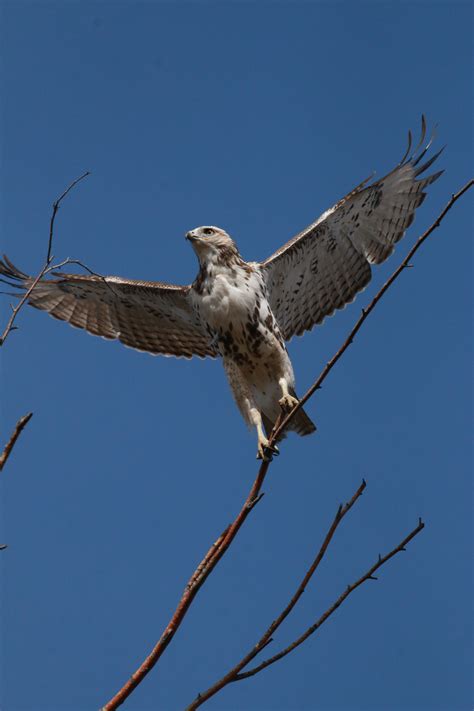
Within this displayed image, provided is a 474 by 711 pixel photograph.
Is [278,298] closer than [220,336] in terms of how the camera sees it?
No

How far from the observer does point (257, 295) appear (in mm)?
7059

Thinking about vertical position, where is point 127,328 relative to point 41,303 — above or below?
below

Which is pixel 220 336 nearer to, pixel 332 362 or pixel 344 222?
pixel 344 222

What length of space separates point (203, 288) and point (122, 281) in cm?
124

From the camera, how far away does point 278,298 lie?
26.0 feet

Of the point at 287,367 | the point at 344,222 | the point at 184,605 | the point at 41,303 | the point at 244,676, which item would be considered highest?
the point at 41,303

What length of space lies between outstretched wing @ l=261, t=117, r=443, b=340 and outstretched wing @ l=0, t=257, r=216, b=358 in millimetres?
859

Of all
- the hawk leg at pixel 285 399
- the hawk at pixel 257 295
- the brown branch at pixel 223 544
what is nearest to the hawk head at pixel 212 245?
the hawk at pixel 257 295

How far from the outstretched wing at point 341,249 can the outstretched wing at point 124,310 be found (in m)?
0.86

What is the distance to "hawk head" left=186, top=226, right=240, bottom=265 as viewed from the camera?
7.21 meters

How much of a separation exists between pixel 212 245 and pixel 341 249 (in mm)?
1279

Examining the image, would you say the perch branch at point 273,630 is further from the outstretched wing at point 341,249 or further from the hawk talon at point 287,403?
the outstretched wing at point 341,249

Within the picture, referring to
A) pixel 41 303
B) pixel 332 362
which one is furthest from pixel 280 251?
pixel 332 362

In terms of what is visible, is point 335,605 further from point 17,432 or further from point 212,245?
point 212,245
